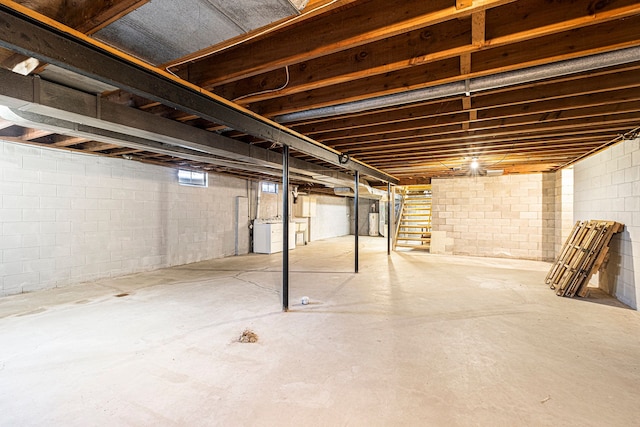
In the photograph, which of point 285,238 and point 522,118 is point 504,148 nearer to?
point 522,118

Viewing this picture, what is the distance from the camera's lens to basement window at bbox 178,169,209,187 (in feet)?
19.4

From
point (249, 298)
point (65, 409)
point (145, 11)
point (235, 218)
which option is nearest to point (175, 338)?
point (65, 409)

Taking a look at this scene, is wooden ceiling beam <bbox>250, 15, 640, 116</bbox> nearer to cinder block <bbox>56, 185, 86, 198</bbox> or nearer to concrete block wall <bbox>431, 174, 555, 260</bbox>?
cinder block <bbox>56, 185, 86, 198</bbox>

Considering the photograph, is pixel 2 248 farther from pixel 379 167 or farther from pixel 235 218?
pixel 379 167

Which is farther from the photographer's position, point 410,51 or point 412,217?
point 412,217

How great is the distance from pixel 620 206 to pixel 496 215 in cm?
328

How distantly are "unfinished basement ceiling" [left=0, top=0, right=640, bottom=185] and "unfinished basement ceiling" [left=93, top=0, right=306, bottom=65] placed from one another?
1 cm

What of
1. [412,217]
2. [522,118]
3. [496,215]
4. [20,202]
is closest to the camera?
[522,118]

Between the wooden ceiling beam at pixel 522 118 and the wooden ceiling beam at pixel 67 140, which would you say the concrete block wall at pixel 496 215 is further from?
the wooden ceiling beam at pixel 67 140

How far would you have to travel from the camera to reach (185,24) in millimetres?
1418

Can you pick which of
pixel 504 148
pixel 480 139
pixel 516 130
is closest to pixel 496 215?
pixel 504 148

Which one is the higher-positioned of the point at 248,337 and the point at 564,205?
the point at 564,205

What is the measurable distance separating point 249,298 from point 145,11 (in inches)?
121

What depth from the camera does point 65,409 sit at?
5.32 ft
